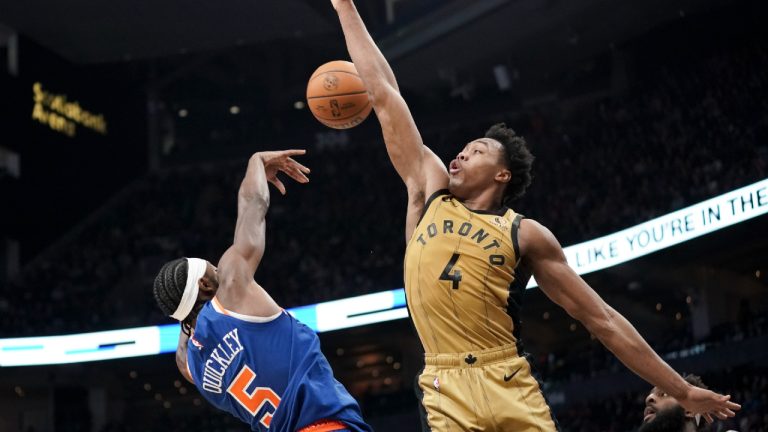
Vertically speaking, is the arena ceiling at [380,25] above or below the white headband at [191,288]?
above

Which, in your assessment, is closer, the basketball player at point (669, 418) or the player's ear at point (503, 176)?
the player's ear at point (503, 176)

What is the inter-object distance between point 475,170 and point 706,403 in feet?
4.11

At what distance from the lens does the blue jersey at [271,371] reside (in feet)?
13.4

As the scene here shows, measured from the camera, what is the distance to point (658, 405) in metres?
4.72

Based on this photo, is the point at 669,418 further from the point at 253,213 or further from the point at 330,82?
the point at 330,82

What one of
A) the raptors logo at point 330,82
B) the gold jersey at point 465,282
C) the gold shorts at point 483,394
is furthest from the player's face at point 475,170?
the raptors logo at point 330,82

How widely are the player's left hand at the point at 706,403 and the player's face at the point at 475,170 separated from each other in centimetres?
112

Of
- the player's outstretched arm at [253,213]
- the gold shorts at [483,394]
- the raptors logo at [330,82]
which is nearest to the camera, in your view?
the gold shorts at [483,394]

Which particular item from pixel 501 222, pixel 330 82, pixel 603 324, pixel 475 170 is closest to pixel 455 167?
pixel 475 170

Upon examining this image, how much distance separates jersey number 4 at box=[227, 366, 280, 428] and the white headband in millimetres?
336

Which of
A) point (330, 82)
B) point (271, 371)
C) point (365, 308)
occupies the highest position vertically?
point (365, 308)

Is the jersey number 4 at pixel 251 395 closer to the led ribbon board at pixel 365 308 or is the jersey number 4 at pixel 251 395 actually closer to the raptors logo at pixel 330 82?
the raptors logo at pixel 330 82

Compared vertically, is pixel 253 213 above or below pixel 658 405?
above

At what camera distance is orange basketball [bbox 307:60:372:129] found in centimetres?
616
